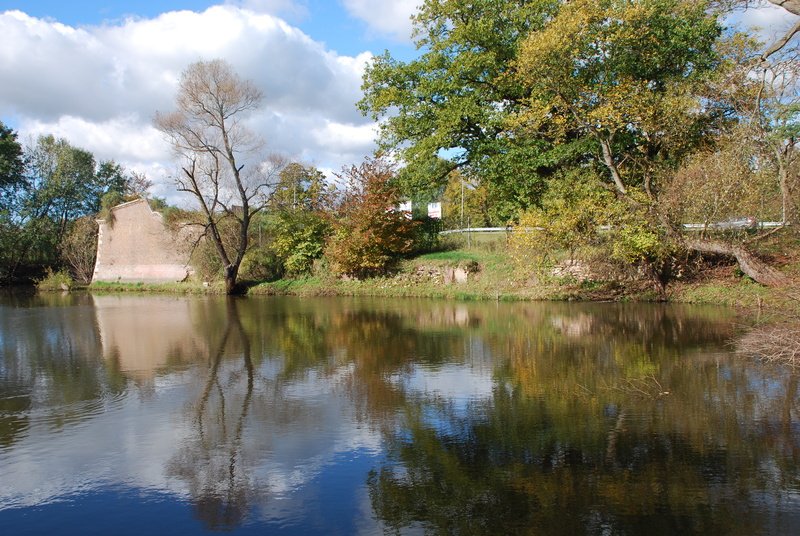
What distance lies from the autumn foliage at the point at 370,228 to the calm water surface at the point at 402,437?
13.4 meters

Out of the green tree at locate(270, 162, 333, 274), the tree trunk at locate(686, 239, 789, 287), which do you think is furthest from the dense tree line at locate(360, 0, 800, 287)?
the green tree at locate(270, 162, 333, 274)

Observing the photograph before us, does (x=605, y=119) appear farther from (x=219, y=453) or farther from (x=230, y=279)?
(x=230, y=279)

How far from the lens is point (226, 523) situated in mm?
4977

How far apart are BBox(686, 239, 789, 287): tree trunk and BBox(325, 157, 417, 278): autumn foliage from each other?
1278 cm

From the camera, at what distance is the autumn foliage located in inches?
1060

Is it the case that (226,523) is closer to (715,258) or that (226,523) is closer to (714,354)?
(714,354)

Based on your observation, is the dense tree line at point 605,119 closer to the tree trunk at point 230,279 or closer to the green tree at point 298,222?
the green tree at point 298,222

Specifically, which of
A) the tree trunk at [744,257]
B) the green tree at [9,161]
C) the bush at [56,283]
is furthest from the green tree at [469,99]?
the green tree at [9,161]

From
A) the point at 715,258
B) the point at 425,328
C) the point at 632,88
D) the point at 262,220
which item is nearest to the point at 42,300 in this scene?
the point at 262,220

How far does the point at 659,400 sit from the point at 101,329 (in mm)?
14820

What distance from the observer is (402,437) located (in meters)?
6.93

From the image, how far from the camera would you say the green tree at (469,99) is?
69.7ft

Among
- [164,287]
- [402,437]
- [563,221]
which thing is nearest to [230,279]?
[164,287]

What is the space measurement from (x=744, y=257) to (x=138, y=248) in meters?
31.3
